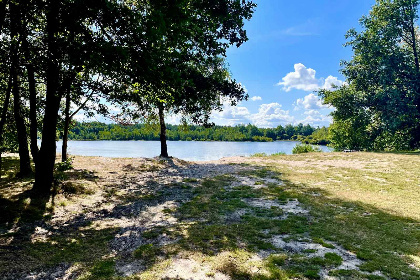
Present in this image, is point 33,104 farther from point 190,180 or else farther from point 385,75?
point 385,75

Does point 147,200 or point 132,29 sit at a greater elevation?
point 132,29

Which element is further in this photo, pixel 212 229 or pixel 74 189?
pixel 74 189

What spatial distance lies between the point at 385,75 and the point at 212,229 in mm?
29723

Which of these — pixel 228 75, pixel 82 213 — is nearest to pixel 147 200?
pixel 82 213

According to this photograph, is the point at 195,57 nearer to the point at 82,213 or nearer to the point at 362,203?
the point at 82,213

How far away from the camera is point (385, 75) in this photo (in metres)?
27.7

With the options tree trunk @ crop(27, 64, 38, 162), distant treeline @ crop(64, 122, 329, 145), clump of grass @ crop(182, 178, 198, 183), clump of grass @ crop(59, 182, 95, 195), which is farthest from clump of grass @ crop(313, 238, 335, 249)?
distant treeline @ crop(64, 122, 329, 145)

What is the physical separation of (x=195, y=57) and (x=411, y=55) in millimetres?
29292

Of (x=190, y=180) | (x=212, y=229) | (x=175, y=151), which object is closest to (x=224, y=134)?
(x=175, y=151)

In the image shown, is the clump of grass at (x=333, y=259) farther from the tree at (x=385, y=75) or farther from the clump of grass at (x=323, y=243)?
the tree at (x=385, y=75)

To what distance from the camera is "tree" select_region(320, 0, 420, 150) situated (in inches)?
1096

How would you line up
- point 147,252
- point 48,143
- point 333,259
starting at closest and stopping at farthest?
point 333,259, point 147,252, point 48,143

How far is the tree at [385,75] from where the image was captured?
27844mm

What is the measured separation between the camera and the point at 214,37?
12797 millimetres
